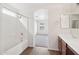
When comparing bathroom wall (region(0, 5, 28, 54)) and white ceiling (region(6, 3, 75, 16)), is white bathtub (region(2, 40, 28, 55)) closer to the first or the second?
bathroom wall (region(0, 5, 28, 54))

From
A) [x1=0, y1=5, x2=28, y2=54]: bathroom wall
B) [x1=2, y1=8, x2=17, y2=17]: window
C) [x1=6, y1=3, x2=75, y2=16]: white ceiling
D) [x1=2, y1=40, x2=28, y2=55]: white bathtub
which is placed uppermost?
[x1=6, y1=3, x2=75, y2=16]: white ceiling

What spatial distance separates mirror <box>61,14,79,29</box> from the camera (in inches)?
56.6

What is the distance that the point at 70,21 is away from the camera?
1.47 m

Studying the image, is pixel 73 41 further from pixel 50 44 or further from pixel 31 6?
pixel 31 6

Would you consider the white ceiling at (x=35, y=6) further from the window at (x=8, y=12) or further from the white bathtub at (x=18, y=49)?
the white bathtub at (x=18, y=49)

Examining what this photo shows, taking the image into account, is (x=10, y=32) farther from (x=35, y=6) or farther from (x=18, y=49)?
(x=35, y=6)

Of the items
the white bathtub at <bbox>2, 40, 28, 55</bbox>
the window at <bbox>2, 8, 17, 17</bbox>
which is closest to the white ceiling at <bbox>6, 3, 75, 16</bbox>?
the window at <bbox>2, 8, 17, 17</bbox>

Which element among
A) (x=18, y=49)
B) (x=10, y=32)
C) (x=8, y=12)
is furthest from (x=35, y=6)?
(x=18, y=49)

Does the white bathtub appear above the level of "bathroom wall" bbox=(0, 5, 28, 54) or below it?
below

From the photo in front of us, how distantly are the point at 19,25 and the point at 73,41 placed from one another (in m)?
0.84

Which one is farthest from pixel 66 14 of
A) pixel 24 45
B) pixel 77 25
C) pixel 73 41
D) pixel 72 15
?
pixel 24 45

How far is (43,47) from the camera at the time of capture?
1627 millimetres

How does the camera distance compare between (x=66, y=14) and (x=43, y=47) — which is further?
(x=43, y=47)

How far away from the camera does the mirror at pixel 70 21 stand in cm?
144
